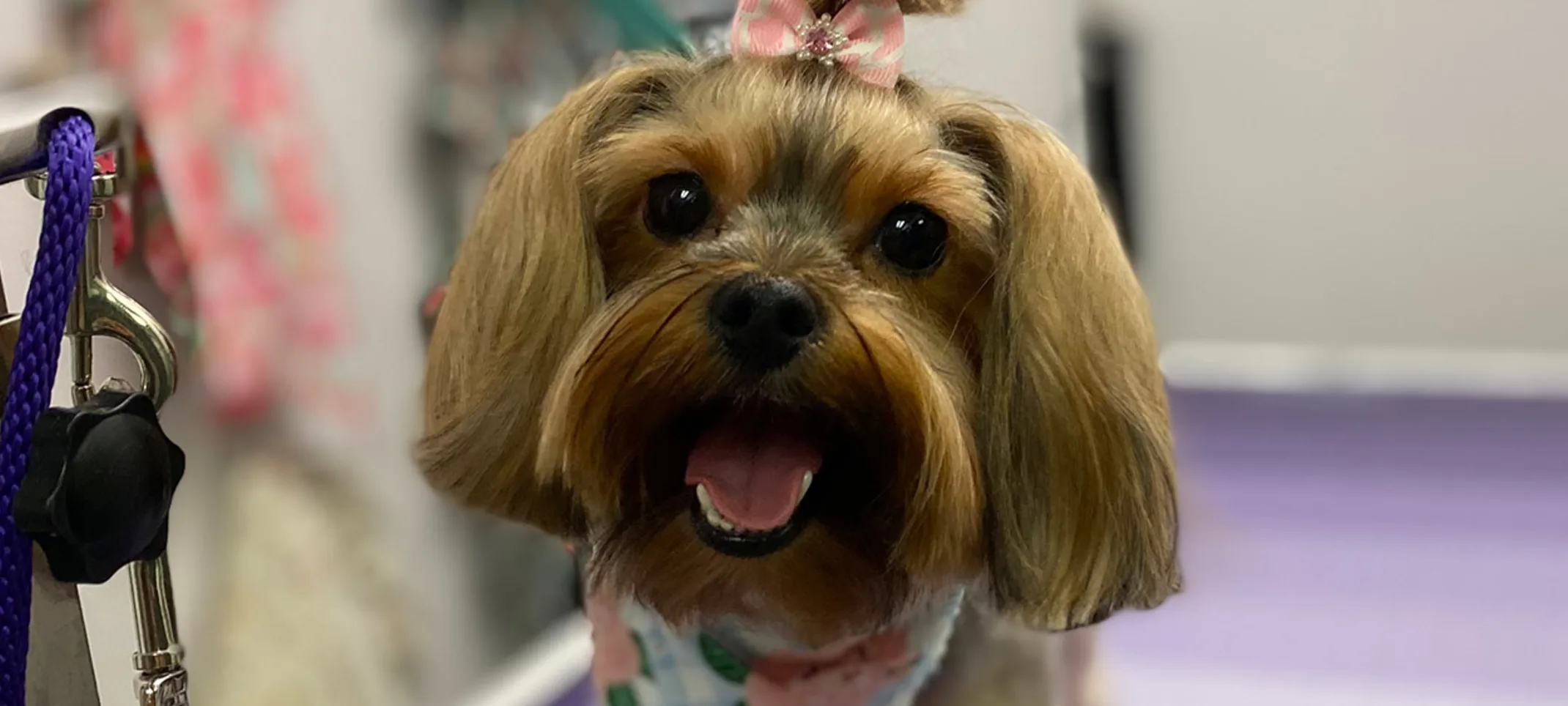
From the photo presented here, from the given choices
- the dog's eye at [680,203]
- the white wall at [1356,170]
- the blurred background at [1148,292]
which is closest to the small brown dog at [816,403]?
the dog's eye at [680,203]

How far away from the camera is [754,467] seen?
894mm

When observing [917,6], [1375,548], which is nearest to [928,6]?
[917,6]

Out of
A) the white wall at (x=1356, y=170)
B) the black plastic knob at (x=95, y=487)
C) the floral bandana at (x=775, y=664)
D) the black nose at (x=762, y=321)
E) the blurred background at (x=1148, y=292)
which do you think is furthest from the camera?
the white wall at (x=1356, y=170)

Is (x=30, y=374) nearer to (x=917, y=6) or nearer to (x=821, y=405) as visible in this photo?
(x=821, y=405)

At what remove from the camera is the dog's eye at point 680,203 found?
939 millimetres

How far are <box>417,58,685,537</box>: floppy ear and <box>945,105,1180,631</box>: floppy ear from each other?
0.95 feet

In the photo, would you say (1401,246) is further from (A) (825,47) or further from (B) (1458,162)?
(A) (825,47)

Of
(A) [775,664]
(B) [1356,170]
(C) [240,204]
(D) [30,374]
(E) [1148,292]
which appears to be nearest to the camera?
(D) [30,374]

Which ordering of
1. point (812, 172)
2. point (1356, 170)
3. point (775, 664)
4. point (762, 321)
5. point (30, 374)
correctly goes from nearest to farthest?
point (30, 374) < point (762, 321) < point (812, 172) < point (775, 664) < point (1356, 170)

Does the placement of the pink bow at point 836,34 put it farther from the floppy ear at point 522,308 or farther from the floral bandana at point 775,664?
the floral bandana at point 775,664

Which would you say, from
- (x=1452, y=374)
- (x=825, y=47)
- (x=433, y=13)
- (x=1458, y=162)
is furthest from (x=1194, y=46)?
(x=825, y=47)

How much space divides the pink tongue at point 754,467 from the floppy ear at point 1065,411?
0.14m

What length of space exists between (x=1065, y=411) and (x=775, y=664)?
33 cm

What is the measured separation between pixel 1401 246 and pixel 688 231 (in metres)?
2.48
